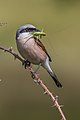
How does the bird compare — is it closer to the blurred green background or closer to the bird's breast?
the bird's breast

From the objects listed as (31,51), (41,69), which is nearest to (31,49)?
(31,51)

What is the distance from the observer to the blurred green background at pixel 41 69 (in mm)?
9531

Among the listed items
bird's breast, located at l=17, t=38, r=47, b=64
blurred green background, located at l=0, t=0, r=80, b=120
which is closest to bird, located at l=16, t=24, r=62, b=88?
bird's breast, located at l=17, t=38, r=47, b=64

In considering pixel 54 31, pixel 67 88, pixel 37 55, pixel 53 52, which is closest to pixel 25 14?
pixel 54 31

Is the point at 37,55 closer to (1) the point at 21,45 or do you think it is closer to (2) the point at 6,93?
(1) the point at 21,45

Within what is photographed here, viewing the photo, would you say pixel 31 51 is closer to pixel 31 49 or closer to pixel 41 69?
pixel 31 49

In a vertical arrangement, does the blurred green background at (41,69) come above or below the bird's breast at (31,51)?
above

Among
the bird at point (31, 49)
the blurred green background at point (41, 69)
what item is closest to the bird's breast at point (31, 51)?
the bird at point (31, 49)

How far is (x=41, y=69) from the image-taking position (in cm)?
1083

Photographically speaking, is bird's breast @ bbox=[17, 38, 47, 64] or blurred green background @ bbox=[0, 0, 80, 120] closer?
bird's breast @ bbox=[17, 38, 47, 64]

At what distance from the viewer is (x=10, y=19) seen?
608 inches

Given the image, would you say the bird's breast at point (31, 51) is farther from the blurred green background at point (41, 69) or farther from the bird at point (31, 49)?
the blurred green background at point (41, 69)

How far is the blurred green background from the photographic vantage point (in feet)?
31.3

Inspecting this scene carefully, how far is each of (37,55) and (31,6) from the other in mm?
11698
